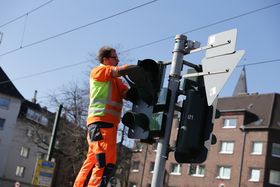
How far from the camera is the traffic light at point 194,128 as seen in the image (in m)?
6.02

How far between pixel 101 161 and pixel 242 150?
2025 inches

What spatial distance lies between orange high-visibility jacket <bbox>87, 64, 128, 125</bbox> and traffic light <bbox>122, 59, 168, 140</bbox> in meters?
0.19

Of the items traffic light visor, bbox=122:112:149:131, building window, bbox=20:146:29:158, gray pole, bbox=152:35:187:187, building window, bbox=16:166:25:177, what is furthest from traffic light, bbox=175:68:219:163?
building window, bbox=20:146:29:158

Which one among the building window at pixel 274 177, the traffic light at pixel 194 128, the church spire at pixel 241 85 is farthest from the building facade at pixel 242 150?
the traffic light at pixel 194 128

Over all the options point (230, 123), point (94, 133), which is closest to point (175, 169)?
point (230, 123)

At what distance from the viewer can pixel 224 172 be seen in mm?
56750

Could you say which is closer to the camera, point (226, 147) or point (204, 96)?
point (204, 96)

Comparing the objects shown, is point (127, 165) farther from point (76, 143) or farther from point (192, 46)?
point (192, 46)

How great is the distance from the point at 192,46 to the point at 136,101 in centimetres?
105

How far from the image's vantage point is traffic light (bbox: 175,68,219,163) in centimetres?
602

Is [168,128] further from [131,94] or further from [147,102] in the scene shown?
[131,94]

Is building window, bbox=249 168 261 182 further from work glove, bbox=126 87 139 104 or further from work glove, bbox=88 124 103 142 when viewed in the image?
work glove, bbox=88 124 103 142

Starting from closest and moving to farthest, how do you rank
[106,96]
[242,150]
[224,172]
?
[106,96] → [242,150] → [224,172]

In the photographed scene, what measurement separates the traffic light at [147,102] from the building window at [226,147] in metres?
51.7
